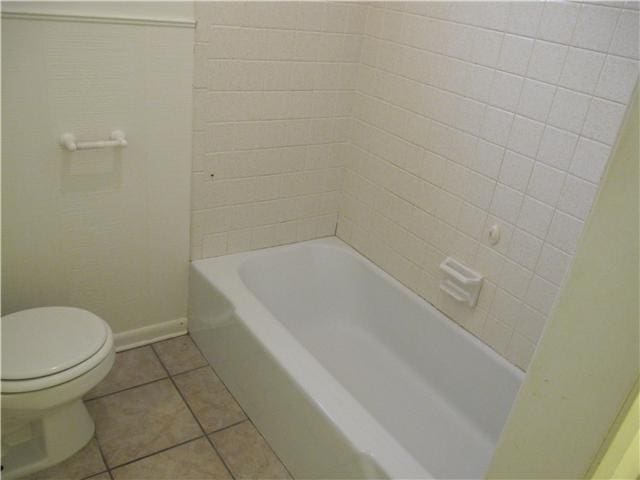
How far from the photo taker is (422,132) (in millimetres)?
2115

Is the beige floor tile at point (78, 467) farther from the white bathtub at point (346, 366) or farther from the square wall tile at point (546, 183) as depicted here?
the square wall tile at point (546, 183)

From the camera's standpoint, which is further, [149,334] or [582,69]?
[149,334]

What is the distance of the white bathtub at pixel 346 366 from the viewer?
1.64 meters

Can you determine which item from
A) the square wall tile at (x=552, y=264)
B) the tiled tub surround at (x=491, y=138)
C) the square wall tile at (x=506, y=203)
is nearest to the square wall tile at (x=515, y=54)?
the tiled tub surround at (x=491, y=138)

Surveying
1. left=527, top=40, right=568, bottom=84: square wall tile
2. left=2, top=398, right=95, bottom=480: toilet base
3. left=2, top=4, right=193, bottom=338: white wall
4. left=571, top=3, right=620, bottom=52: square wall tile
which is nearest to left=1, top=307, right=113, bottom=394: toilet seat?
left=2, top=398, right=95, bottom=480: toilet base

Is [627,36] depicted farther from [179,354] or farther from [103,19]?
[179,354]

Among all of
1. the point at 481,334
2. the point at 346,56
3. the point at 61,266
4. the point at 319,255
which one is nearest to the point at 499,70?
the point at 346,56

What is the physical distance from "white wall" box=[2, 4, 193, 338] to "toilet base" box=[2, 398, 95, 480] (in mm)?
447

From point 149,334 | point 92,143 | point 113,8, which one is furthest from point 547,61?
point 149,334

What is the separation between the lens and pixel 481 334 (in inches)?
80.3

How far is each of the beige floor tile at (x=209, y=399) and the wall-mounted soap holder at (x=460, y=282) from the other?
3.09 ft

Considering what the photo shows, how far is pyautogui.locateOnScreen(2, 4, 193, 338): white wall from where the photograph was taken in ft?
5.62

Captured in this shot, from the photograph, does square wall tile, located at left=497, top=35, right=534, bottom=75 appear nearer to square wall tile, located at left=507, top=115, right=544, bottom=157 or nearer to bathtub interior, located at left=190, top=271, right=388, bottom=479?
square wall tile, located at left=507, top=115, right=544, bottom=157

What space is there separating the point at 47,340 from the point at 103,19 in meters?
1.04
